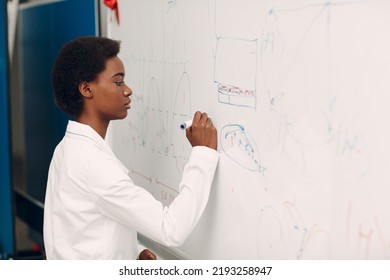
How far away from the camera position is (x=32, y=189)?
3.14m

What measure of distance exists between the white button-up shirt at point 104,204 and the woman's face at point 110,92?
7 centimetres

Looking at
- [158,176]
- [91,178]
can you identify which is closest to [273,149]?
[91,178]

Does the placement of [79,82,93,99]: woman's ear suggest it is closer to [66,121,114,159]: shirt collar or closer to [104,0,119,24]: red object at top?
[66,121,114,159]: shirt collar

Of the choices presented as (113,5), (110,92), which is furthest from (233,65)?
(113,5)

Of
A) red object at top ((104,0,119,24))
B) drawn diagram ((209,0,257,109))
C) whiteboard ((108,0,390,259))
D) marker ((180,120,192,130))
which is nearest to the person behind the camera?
whiteboard ((108,0,390,259))

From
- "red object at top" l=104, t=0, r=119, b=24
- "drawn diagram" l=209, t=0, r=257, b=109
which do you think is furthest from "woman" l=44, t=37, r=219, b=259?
"red object at top" l=104, t=0, r=119, b=24

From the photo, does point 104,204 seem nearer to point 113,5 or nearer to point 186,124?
point 186,124

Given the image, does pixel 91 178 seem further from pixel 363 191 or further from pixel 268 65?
pixel 363 191

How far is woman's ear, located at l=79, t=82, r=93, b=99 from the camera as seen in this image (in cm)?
149

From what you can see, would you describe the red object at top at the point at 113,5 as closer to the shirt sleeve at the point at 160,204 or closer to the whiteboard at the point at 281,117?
the whiteboard at the point at 281,117

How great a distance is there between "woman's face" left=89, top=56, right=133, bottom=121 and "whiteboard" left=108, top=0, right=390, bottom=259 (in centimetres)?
15

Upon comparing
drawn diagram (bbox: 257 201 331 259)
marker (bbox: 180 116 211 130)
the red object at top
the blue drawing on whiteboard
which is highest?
the red object at top

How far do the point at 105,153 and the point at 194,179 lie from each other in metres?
0.25

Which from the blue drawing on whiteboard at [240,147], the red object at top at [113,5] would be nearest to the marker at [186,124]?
the blue drawing on whiteboard at [240,147]
